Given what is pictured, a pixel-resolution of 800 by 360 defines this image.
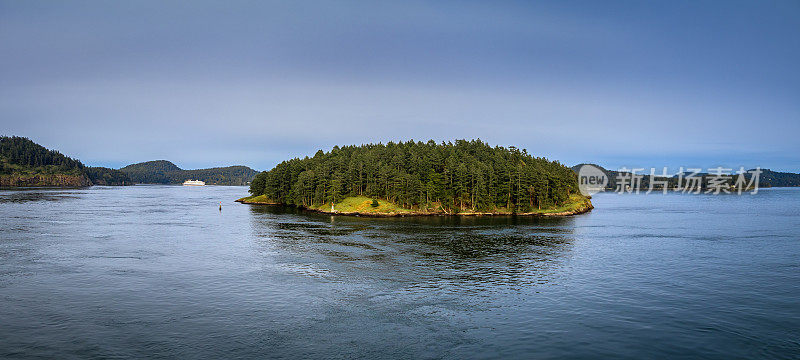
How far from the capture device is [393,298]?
42531 millimetres

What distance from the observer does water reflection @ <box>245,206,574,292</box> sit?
5306cm

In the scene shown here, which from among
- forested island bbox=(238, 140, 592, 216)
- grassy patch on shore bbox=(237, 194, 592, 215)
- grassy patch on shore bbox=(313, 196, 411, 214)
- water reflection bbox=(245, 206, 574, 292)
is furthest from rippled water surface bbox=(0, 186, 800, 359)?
forested island bbox=(238, 140, 592, 216)

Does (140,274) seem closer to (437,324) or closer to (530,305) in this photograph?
(437,324)

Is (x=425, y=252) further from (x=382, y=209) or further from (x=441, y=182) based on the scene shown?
(x=441, y=182)

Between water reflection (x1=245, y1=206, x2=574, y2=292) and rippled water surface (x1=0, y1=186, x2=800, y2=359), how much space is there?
532mm

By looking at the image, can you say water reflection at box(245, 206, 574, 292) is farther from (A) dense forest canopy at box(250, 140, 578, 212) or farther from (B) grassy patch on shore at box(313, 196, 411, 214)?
(A) dense forest canopy at box(250, 140, 578, 212)

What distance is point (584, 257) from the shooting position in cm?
6844

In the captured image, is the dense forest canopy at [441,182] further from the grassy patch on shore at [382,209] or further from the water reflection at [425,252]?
the water reflection at [425,252]

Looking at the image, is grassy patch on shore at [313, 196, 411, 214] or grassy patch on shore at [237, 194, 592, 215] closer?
grassy patch on shore at [313, 196, 411, 214]

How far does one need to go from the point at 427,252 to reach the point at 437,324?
37.1 metres

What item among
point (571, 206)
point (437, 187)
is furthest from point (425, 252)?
point (571, 206)

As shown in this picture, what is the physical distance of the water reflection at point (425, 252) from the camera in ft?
→ 174

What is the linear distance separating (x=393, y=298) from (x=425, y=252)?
29992 mm

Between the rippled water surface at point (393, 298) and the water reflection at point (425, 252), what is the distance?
532mm
